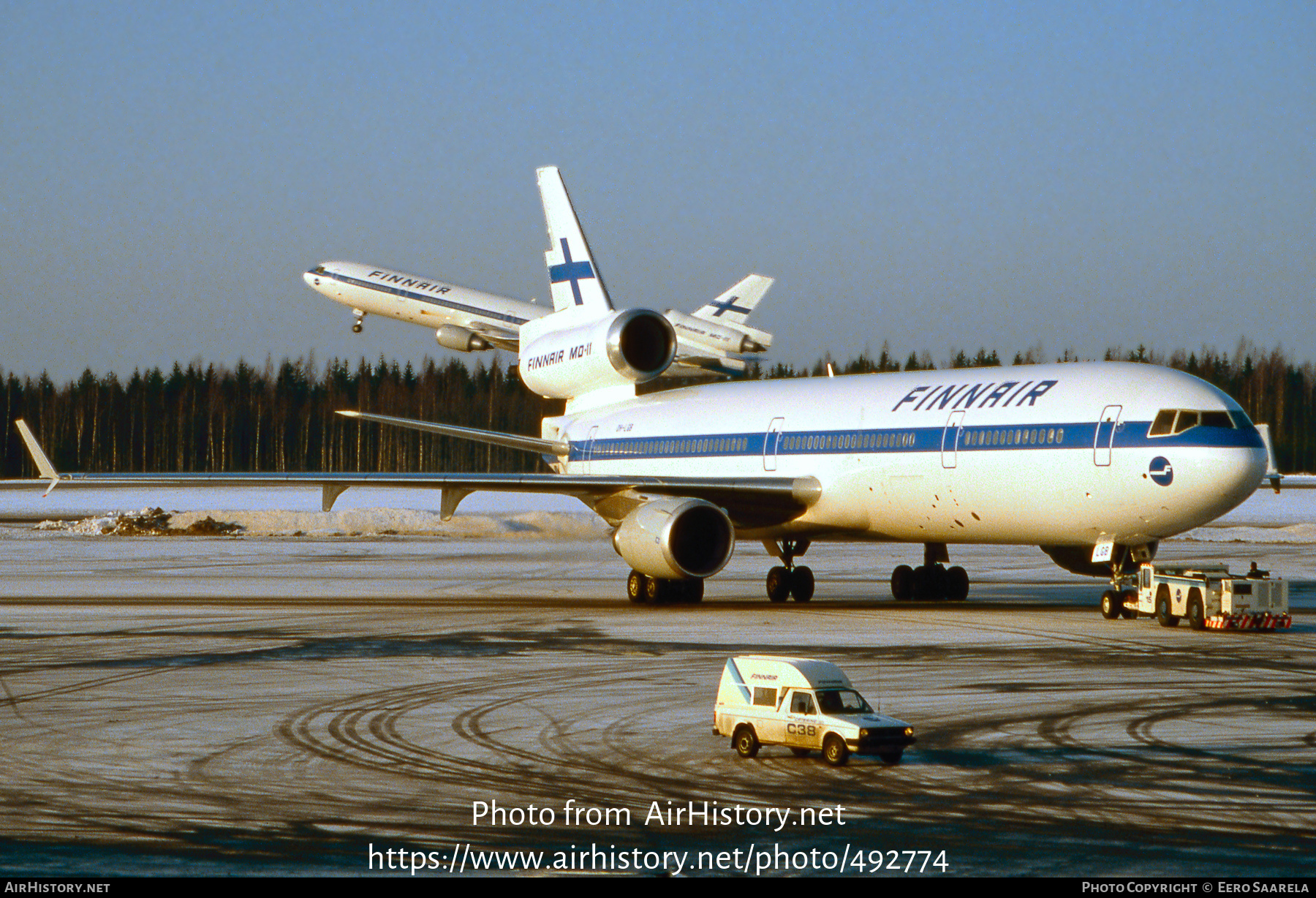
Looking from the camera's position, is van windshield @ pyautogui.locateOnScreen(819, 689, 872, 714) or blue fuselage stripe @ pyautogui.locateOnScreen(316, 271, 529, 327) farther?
blue fuselage stripe @ pyautogui.locateOnScreen(316, 271, 529, 327)

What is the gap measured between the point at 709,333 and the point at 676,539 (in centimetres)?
4065

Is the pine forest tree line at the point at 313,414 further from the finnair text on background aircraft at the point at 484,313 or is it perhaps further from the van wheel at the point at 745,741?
the van wheel at the point at 745,741

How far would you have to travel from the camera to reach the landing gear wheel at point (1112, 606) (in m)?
20.6

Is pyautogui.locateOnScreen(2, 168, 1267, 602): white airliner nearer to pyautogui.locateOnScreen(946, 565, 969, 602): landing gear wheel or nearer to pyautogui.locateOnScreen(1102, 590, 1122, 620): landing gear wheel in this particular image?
pyautogui.locateOnScreen(946, 565, 969, 602): landing gear wheel

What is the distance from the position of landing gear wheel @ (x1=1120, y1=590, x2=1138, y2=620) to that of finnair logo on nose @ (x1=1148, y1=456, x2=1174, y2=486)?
1.89 metres

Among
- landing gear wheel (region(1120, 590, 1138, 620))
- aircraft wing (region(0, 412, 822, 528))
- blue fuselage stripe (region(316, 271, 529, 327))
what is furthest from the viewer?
blue fuselage stripe (region(316, 271, 529, 327))

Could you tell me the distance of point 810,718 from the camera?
33.1 feet

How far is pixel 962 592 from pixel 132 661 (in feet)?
49.3

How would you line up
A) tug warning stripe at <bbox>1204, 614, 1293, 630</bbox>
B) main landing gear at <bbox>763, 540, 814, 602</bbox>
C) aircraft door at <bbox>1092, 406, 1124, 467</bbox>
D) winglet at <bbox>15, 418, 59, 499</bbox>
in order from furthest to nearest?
main landing gear at <bbox>763, 540, 814, 602</bbox>, winglet at <bbox>15, 418, 59, 499</bbox>, aircraft door at <bbox>1092, 406, 1124, 467</bbox>, tug warning stripe at <bbox>1204, 614, 1293, 630</bbox>

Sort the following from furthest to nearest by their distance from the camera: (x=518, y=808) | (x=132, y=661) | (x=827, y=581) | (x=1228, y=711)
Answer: (x=827, y=581) < (x=132, y=661) < (x=1228, y=711) < (x=518, y=808)

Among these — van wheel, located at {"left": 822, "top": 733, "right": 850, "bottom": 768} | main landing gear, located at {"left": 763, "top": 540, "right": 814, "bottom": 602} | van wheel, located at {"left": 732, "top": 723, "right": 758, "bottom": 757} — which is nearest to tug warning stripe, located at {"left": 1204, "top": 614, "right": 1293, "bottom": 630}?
main landing gear, located at {"left": 763, "top": 540, "right": 814, "bottom": 602}

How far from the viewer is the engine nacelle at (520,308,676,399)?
1152 inches
